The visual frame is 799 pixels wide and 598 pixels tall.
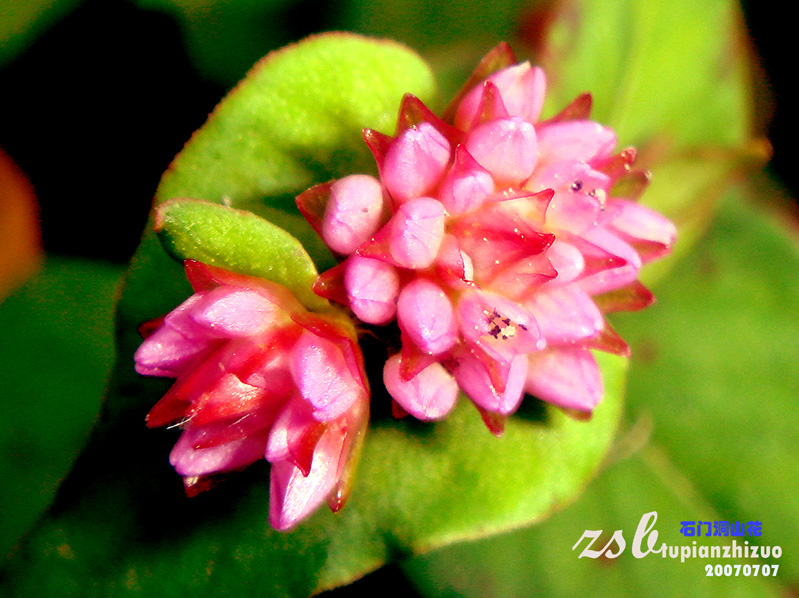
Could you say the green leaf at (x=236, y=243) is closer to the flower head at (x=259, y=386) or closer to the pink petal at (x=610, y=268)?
the flower head at (x=259, y=386)

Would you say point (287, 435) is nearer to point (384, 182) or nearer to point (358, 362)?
point (358, 362)

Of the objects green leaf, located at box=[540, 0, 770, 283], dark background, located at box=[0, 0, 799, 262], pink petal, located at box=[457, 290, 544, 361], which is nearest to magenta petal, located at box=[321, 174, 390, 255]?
pink petal, located at box=[457, 290, 544, 361]

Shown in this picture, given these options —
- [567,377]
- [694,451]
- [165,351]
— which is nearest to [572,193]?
[567,377]

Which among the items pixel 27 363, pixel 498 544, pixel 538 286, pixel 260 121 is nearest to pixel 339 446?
pixel 538 286

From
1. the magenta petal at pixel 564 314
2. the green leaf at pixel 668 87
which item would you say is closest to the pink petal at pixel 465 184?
the magenta petal at pixel 564 314

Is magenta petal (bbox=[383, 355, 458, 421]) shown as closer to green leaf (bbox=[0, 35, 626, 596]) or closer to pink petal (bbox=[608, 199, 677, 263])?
green leaf (bbox=[0, 35, 626, 596])

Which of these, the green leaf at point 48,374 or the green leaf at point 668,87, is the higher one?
the green leaf at point 668,87
